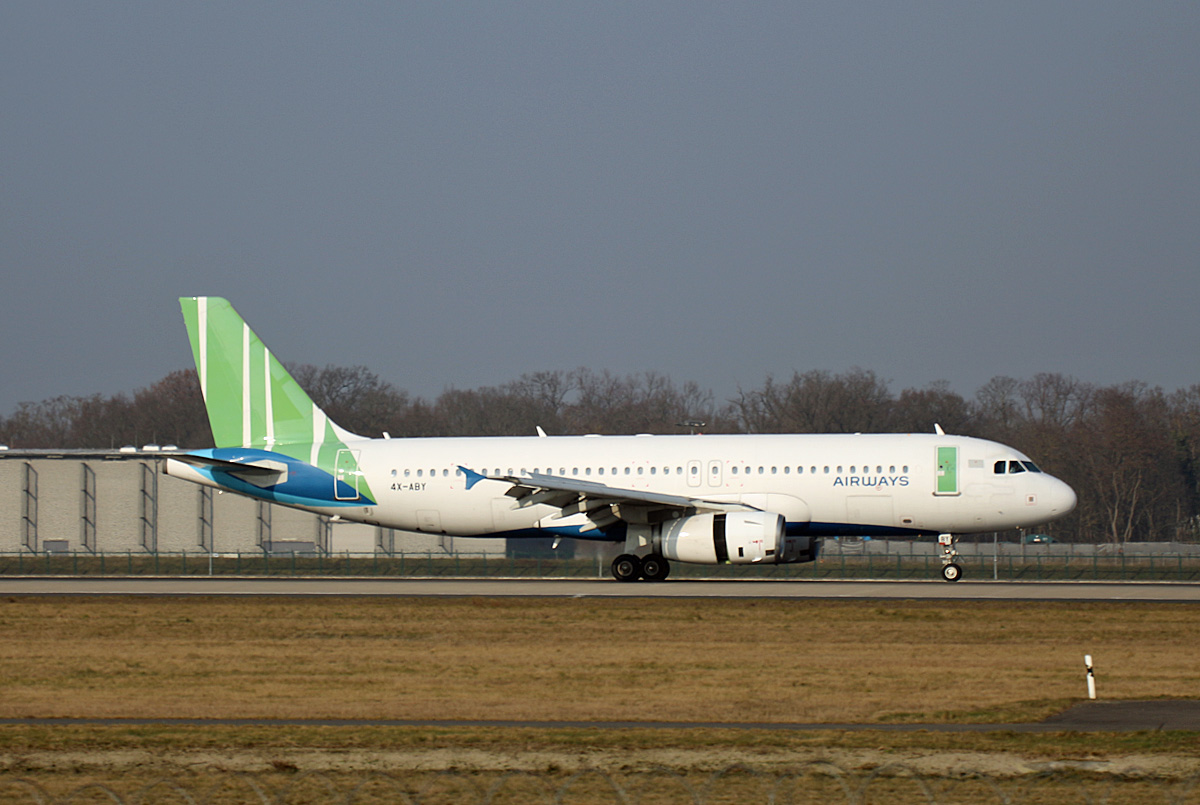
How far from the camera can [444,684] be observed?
1912 cm

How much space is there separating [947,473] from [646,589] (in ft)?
28.4

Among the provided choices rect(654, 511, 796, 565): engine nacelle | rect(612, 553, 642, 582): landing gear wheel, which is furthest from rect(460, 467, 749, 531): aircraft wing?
rect(612, 553, 642, 582): landing gear wheel

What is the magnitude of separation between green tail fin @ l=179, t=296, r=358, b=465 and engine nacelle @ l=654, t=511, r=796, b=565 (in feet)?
36.1

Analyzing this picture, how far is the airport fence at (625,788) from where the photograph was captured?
11617mm

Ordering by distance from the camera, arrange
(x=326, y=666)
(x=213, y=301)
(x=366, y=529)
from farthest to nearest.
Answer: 1. (x=366, y=529)
2. (x=213, y=301)
3. (x=326, y=666)

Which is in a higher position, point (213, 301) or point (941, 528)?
point (213, 301)

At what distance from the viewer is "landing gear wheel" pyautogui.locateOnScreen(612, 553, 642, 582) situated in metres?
37.2

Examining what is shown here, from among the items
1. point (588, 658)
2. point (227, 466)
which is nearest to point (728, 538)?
point (588, 658)

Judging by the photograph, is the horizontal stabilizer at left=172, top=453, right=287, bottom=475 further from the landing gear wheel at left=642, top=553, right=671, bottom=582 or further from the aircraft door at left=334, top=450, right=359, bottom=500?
the landing gear wheel at left=642, top=553, right=671, bottom=582

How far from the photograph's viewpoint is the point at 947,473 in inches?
1404

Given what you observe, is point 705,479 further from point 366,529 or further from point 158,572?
point 366,529

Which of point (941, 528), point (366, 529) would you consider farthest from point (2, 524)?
point (941, 528)

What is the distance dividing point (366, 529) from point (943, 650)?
4510 centimetres

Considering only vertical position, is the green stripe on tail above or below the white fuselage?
above
